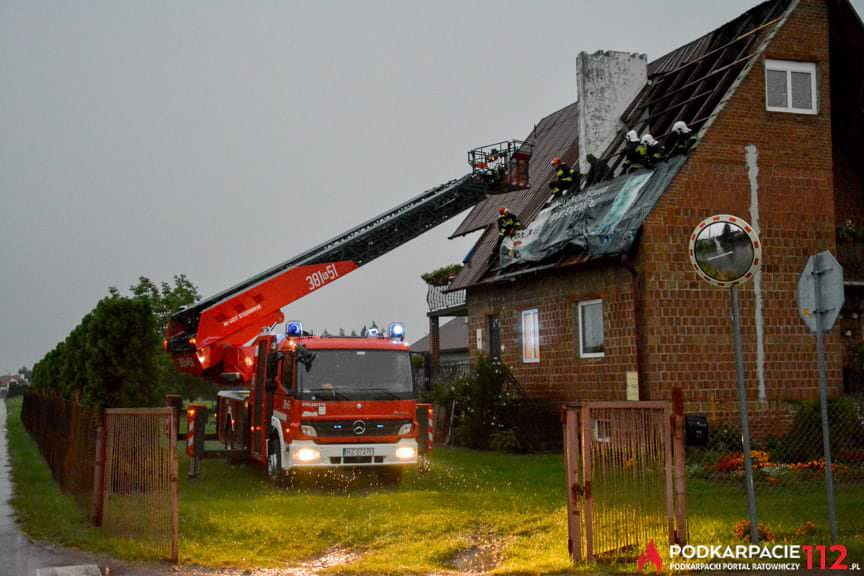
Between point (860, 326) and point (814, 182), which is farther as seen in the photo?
point (860, 326)

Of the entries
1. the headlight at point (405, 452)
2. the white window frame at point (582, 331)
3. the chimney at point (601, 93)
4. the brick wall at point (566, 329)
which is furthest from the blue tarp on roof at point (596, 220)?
the headlight at point (405, 452)

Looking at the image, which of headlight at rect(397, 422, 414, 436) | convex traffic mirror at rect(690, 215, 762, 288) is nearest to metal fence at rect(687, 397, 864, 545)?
convex traffic mirror at rect(690, 215, 762, 288)

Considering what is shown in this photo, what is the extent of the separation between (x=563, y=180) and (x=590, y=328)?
13.1 feet

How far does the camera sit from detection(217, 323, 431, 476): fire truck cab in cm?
1499

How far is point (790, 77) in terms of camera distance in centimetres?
1953

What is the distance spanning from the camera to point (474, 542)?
10578 mm

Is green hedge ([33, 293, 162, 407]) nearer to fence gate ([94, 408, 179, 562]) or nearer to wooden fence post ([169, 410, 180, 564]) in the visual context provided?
→ fence gate ([94, 408, 179, 562])

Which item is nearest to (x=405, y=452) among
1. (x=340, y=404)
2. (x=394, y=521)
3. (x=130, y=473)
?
(x=340, y=404)

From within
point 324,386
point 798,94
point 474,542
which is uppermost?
point 798,94

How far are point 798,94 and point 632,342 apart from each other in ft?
20.0

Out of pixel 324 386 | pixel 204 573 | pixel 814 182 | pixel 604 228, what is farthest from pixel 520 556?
pixel 814 182

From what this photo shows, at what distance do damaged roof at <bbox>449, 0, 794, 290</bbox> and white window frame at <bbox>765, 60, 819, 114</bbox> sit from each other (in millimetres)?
492

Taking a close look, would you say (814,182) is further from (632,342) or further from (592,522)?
(592,522)

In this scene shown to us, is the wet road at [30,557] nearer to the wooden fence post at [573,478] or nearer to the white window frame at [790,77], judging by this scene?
the wooden fence post at [573,478]
